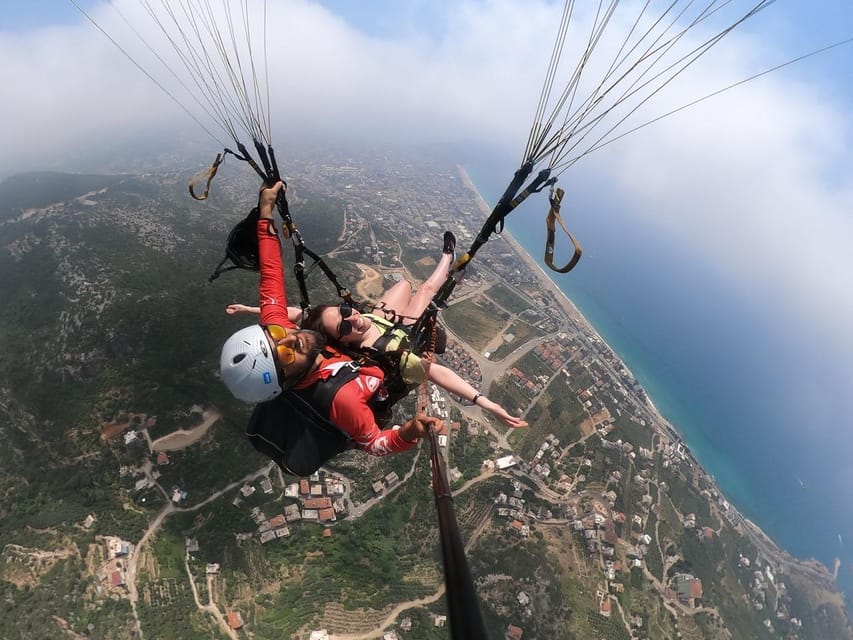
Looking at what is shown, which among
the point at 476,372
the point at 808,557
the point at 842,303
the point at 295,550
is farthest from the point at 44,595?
the point at 842,303

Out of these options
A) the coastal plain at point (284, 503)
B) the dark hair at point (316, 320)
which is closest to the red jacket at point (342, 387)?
the dark hair at point (316, 320)

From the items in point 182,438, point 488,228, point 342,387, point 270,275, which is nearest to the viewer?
point 342,387

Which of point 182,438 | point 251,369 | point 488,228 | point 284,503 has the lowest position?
point 182,438

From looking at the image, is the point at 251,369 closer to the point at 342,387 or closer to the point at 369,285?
the point at 342,387

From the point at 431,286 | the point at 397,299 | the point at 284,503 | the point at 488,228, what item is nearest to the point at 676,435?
the point at 284,503

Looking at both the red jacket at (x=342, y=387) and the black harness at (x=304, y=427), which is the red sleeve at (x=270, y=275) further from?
the black harness at (x=304, y=427)

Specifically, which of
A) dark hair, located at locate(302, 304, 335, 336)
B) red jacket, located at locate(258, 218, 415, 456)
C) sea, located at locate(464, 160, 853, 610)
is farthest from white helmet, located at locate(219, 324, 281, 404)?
sea, located at locate(464, 160, 853, 610)
